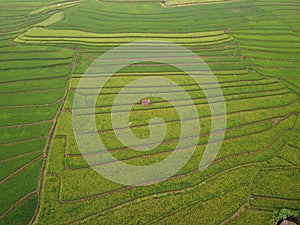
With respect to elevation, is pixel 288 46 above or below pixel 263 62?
above

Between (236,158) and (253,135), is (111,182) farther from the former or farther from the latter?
(253,135)

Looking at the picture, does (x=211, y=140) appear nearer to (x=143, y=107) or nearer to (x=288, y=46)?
(x=143, y=107)

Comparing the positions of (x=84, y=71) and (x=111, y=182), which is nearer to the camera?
(x=111, y=182)

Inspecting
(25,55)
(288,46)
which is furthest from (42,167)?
(288,46)

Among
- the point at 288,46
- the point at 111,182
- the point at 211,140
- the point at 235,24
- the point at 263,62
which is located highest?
the point at 235,24

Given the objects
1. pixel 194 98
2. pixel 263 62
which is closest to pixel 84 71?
pixel 194 98

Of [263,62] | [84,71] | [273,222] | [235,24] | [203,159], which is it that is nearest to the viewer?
[273,222]

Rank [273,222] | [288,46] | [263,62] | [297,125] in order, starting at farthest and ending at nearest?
[288,46]
[263,62]
[297,125]
[273,222]
